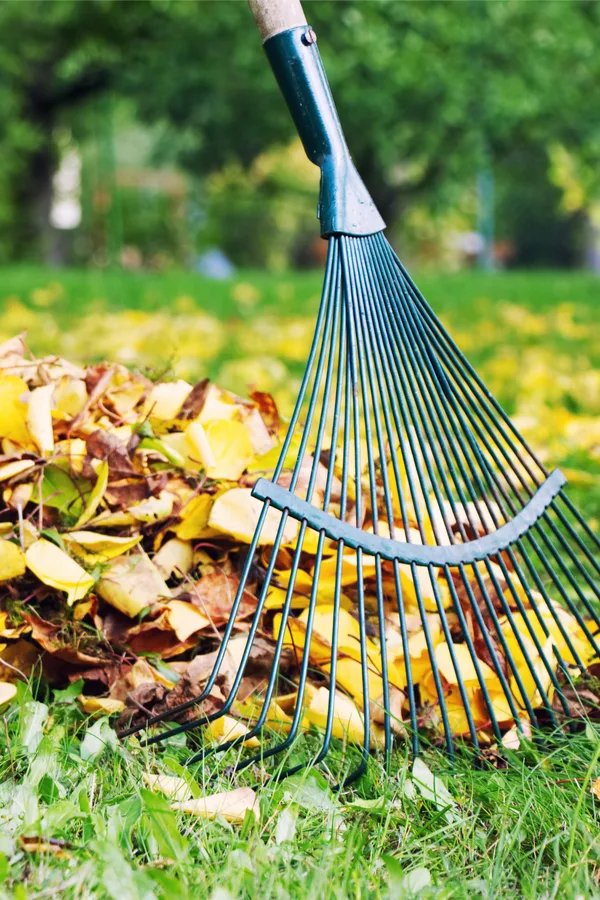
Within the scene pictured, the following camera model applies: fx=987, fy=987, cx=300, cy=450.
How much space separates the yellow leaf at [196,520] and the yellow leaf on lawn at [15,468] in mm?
256

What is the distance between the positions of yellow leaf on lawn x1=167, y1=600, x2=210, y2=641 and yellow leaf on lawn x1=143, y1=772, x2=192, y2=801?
0.90 feet

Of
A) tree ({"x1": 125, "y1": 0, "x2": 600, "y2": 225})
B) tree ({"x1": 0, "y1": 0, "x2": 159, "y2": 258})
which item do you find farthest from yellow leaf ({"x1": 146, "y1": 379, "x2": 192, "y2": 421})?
tree ({"x1": 0, "y1": 0, "x2": 159, "y2": 258})

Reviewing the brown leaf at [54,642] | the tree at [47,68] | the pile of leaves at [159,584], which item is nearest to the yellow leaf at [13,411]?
the pile of leaves at [159,584]

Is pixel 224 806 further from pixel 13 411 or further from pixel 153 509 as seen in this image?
pixel 13 411

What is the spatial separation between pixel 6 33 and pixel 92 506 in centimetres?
1722

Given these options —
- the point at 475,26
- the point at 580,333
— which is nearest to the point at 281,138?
the point at 475,26

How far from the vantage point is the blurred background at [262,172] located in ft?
15.9

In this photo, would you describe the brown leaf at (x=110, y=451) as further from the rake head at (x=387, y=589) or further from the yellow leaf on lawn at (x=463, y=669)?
the yellow leaf on lawn at (x=463, y=669)

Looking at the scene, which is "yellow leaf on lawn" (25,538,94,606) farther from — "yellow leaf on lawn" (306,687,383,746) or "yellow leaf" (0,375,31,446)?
"yellow leaf on lawn" (306,687,383,746)

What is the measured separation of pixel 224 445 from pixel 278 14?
0.69 m

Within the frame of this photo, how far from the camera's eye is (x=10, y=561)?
1.46m

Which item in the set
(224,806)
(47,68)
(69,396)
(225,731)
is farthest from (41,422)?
(47,68)

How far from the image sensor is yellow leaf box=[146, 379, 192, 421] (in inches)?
71.6

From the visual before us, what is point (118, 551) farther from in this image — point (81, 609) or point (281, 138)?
point (281, 138)
